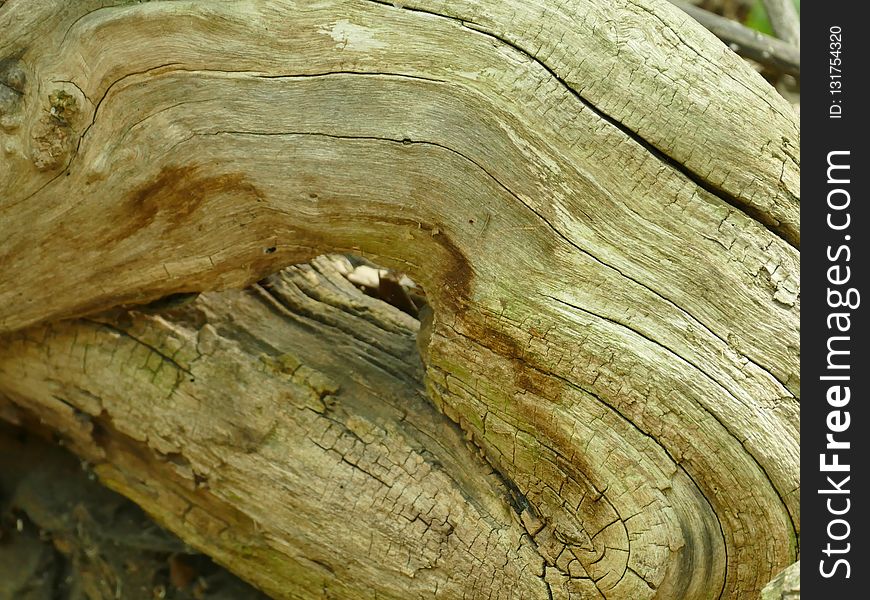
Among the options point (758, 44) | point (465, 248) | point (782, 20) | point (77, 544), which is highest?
point (782, 20)

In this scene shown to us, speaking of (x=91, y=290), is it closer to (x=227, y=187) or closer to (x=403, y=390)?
(x=227, y=187)

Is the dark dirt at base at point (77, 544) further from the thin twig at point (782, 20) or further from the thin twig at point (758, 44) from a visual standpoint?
the thin twig at point (782, 20)

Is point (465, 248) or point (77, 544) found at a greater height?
point (465, 248)

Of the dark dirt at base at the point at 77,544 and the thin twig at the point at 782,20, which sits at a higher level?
the thin twig at the point at 782,20

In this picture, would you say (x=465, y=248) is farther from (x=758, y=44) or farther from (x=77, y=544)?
(x=758, y=44)

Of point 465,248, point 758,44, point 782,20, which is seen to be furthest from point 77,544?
point 782,20

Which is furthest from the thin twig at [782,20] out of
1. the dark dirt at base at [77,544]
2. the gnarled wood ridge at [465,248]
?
the dark dirt at base at [77,544]
